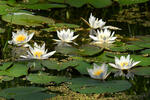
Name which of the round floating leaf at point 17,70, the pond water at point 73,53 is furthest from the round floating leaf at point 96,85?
the round floating leaf at point 17,70

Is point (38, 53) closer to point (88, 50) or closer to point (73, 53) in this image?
point (73, 53)

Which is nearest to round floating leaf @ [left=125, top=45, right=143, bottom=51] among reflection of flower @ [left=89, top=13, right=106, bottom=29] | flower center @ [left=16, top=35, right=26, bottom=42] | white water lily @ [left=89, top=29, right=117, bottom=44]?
white water lily @ [left=89, top=29, right=117, bottom=44]

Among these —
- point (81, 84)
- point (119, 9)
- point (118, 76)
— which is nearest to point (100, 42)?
point (118, 76)

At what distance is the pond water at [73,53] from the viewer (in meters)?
2.62

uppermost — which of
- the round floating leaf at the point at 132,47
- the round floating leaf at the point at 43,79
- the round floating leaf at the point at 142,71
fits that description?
the round floating leaf at the point at 132,47

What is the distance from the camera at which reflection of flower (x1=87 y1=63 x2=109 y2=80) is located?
2766 mm

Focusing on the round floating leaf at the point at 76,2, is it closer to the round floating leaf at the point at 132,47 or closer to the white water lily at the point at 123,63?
the round floating leaf at the point at 132,47

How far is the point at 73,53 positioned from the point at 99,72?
0.51 metres

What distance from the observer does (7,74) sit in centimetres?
281

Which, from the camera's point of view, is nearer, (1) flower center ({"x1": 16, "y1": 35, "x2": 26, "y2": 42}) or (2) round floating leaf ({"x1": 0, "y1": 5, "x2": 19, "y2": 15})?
(1) flower center ({"x1": 16, "y1": 35, "x2": 26, "y2": 42})

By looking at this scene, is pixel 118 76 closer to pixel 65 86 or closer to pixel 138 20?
pixel 65 86

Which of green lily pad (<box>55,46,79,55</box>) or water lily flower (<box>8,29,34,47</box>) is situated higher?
water lily flower (<box>8,29,34,47</box>)

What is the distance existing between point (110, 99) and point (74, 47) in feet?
3.17

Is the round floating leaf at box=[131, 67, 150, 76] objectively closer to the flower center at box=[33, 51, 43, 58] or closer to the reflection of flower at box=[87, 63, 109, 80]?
the reflection of flower at box=[87, 63, 109, 80]
